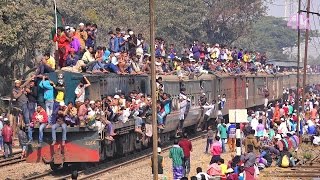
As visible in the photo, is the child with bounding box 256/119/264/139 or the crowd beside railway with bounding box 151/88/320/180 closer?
the crowd beside railway with bounding box 151/88/320/180

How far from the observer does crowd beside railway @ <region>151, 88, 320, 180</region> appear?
60.1 feet

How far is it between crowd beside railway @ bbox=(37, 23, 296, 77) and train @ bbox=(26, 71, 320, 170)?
0.40 meters

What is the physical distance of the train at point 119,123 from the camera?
2048cm

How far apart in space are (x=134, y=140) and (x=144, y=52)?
416cm

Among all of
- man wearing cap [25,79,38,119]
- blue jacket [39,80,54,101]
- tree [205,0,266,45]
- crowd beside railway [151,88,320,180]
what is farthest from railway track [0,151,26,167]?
tree [205,0,266,45]

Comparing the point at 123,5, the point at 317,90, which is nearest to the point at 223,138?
the point at 123,5

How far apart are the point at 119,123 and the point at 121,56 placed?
2.73 meters

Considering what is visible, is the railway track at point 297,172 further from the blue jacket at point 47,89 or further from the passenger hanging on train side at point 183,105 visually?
the blue jacket at point 47,89

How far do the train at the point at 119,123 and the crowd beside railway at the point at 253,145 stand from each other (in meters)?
2.32

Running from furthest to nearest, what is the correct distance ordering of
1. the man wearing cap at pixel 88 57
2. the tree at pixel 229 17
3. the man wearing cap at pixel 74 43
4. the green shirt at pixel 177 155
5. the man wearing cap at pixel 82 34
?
1. the tree at pixel 229 17
2. the man wearing cap at pixel 82 34
3. the man wearing cap at pixel 88 57
4. the man wearing cap at pixel 74 43
5. the green shirt at pixel 177 155

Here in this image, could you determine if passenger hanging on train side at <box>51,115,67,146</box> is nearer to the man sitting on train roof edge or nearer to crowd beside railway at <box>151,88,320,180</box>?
the man sitting on train roof edge

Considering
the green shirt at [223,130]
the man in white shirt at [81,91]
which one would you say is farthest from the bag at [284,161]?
the man in white shirt at [81,91]

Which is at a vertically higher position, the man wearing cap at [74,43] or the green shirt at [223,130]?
the man wearing cap at [74,43]

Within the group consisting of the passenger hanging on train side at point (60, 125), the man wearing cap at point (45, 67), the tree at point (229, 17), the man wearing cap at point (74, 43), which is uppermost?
the tree at point (229, 17)
